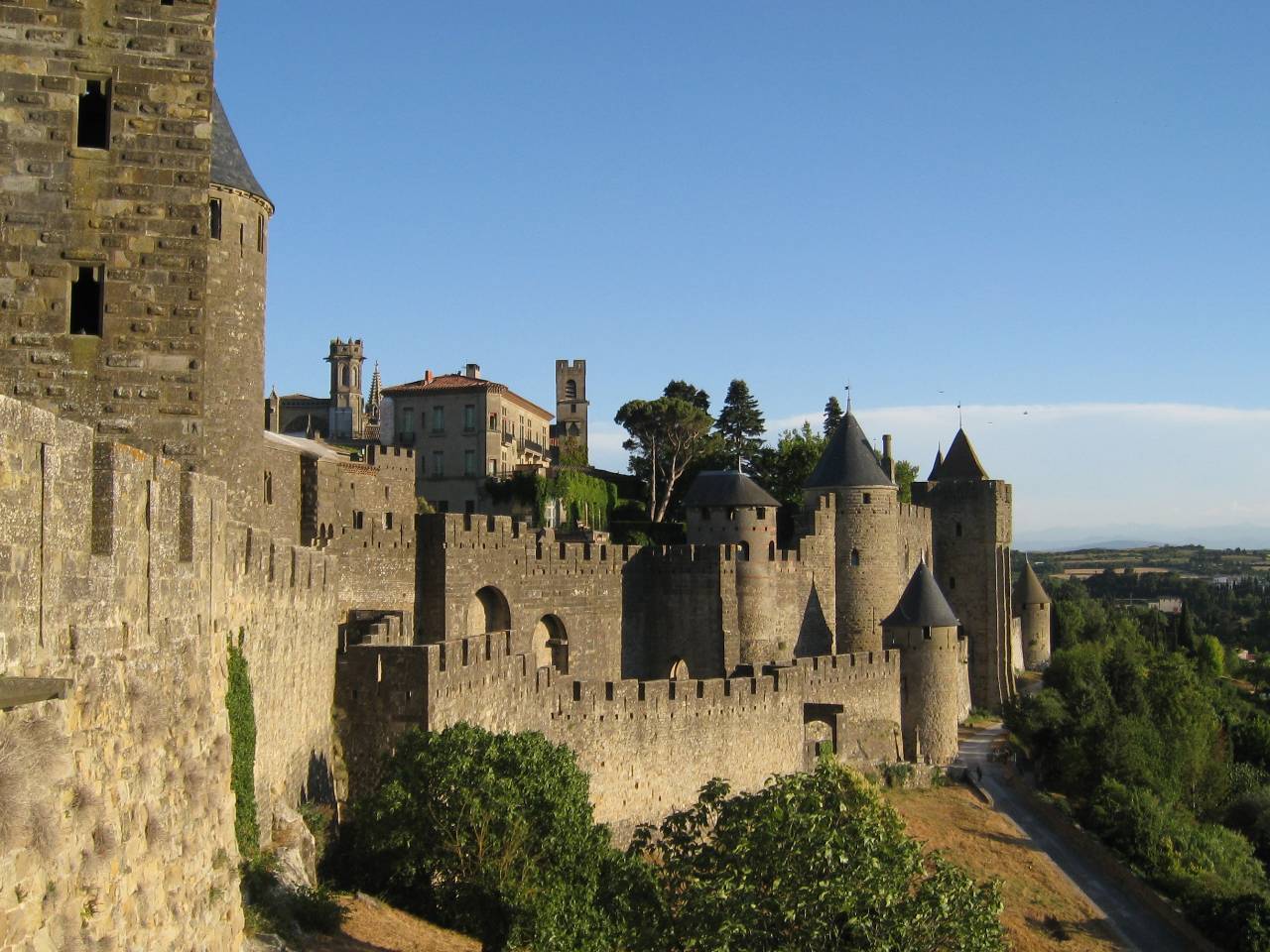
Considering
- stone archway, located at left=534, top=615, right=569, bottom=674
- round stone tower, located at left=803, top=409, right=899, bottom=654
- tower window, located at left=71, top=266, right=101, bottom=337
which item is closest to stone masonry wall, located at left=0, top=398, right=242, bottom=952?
tower window, located at left=71, top=266, right=101, bottom=337

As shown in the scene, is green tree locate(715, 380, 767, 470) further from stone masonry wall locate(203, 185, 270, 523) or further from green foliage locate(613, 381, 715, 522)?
stone masonry wall locate(203, 185, 270, 523)

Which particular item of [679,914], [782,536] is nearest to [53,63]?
[679,914]

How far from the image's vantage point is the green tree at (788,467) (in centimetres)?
5956

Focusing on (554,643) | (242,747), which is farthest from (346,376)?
(242,747)

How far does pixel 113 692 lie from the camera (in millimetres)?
8094

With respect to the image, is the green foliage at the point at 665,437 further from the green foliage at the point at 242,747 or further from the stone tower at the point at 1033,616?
the green foliage at the point at 242,747

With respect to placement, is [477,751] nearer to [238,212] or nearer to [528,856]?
[528,856]

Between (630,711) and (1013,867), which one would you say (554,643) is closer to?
(630,711)

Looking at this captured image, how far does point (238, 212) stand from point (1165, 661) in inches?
1745

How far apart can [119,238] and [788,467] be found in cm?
5016

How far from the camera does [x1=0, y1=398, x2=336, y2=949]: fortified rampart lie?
22.3 feet

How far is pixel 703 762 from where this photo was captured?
2995 cm

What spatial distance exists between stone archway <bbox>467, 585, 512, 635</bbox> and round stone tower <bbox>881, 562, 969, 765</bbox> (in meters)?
12.0

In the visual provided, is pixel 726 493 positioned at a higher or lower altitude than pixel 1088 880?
higher
